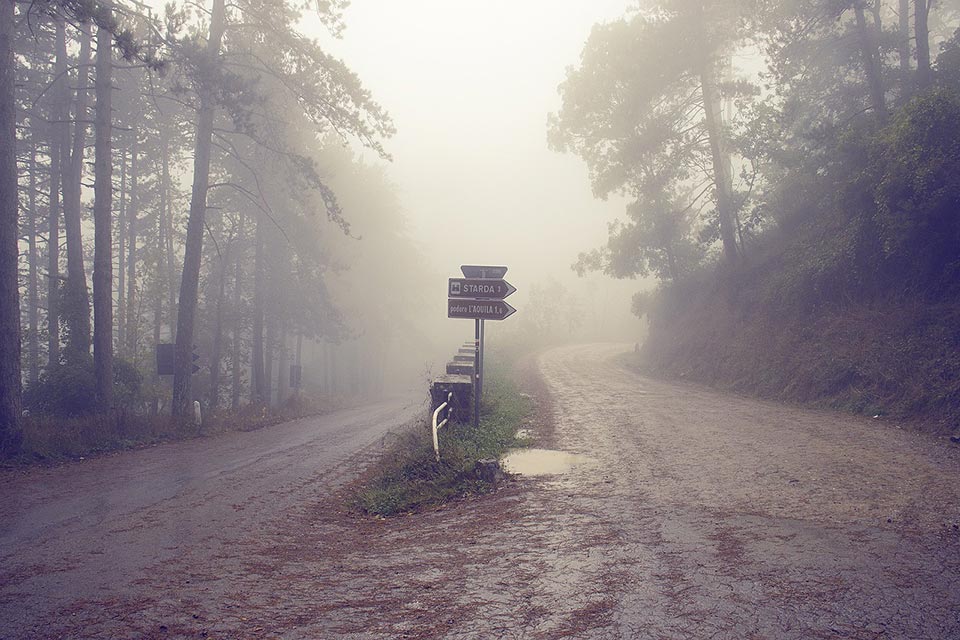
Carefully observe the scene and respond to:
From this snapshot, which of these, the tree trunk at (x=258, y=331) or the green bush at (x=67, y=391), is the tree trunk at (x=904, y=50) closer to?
the green bush at (x=67, y=391)

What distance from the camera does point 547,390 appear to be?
18875 mm

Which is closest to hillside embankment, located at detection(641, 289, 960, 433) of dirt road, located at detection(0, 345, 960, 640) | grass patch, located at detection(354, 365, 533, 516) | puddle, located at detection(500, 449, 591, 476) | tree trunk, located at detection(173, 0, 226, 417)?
dirt road, located at detection(0, 345, 960, 640)

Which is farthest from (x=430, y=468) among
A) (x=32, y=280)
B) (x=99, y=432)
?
(x=32, y=280)

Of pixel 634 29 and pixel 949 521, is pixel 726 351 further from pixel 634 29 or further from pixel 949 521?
pixel 949 521

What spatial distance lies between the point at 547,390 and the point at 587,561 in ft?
46.1

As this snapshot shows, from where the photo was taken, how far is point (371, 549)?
19.1 feet

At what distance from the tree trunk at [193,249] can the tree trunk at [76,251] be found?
2.50 m

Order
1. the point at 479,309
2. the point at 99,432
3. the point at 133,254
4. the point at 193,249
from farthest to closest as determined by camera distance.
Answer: the point at 133,254 → the point at 193,249 → the point at 99,432 → the point at 479,309

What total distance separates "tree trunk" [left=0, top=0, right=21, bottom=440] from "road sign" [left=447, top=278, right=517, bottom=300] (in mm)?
8174

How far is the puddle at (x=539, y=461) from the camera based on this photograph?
8453 mm

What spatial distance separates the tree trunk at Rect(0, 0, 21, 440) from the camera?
1108cm

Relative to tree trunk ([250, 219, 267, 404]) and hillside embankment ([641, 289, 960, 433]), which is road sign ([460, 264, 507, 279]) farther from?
tree trunk ([250, 219, 267, 404])

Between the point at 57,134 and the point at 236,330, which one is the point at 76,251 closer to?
the point at 57,134

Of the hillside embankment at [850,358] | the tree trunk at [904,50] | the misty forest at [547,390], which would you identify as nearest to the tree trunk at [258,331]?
the misty forest at [547,390]
